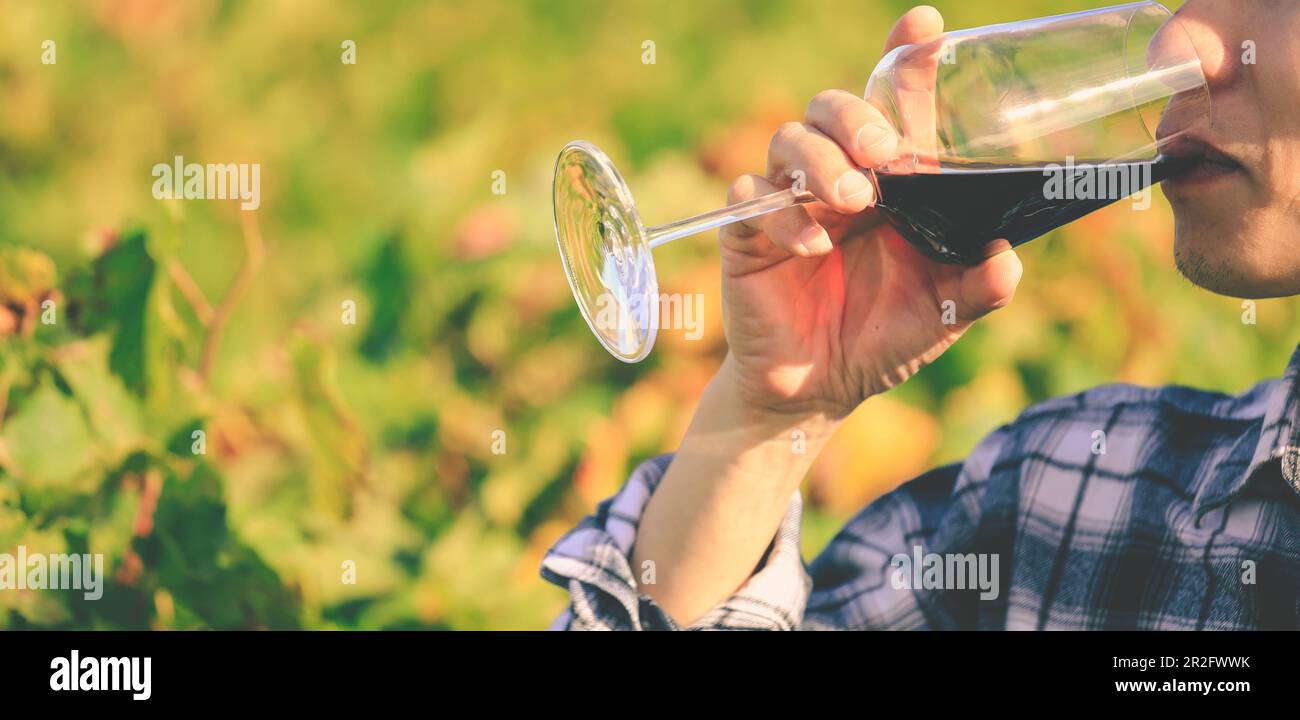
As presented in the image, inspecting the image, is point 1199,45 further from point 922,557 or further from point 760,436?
point 922,557

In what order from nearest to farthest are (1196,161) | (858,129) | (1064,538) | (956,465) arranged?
(858,129) < (1196,161) < (1064,538) < (956,465)

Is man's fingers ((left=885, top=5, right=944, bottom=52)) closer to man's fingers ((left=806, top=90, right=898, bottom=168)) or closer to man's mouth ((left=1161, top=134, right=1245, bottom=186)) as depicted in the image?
man's fingers ((left=806, top=90, right=898, bottom=168))

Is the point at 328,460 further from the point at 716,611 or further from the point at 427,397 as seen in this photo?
the point at 716,611

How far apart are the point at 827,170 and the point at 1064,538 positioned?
0.71 metres

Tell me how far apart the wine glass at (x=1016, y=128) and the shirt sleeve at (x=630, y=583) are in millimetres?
369

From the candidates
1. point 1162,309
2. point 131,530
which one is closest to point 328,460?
point 131,530

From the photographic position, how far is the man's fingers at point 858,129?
1185 millimetres

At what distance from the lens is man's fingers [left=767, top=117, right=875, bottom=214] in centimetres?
118

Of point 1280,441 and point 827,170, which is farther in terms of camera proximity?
point 1280,441

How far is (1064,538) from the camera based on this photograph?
1646 millimetres

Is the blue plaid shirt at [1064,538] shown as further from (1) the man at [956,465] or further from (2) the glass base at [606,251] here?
(2) the glass base at [606,251]

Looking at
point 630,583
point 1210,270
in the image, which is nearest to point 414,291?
point 630,583
